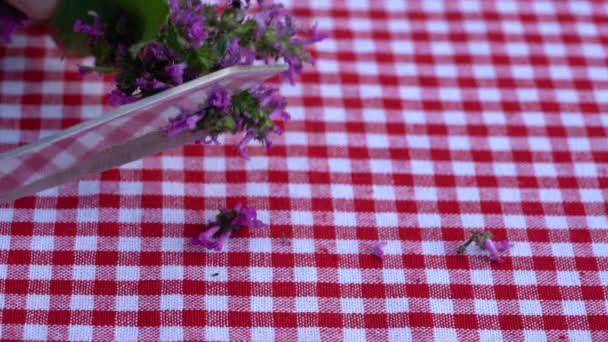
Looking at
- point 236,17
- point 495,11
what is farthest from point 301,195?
point 495,11

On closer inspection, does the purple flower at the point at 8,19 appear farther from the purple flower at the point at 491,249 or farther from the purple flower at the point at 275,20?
the purple flower at the point at 491,249

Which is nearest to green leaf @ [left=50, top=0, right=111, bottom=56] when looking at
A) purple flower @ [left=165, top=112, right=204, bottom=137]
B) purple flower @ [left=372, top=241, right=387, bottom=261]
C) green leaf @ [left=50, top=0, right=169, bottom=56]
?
green leaf @ [left=50, top=0, right=169, bottom=56]

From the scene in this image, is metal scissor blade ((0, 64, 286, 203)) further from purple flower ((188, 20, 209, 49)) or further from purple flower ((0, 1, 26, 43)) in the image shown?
purple flower ((0, 1, 26, 43))

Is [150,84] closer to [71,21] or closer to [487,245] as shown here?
[71,21]

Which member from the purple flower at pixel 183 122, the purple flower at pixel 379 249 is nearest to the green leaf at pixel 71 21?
the purple flower at pixel 183 122

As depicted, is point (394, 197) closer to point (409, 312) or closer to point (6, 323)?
point (409, 312)

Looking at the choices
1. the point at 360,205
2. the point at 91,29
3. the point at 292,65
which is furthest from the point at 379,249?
the point at 91,29
